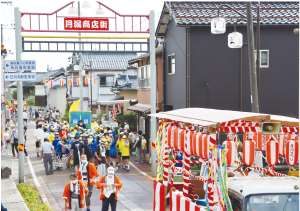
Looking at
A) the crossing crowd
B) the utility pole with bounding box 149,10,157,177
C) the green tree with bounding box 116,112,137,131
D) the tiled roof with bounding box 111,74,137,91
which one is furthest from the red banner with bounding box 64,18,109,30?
the tiled roof with bounding box 111,74,137,91

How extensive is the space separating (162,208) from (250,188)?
10.1 ft

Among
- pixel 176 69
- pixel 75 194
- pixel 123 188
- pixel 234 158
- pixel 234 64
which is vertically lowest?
pixel 123 188

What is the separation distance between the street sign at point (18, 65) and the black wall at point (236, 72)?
8010mm

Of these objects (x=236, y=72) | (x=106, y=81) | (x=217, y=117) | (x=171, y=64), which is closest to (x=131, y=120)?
(x=171, y=64)

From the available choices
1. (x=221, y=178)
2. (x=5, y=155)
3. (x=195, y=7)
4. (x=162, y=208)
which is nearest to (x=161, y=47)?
(x=195, y=7)

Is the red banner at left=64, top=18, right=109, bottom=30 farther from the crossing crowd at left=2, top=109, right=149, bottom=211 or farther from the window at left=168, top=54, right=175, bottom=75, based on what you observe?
the window at left=168, top=54, right=175, bottom=75

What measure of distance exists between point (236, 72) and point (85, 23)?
8.50 metres

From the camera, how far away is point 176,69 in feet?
67.1

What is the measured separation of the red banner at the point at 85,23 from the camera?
14016 millimetres

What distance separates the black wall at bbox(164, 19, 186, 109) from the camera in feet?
63.2

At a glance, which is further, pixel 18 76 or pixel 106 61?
pixel 106 61

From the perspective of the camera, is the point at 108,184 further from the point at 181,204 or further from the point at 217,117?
the point at 217,117

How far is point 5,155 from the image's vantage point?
76.6ft

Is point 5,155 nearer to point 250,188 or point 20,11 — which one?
point 20,11
